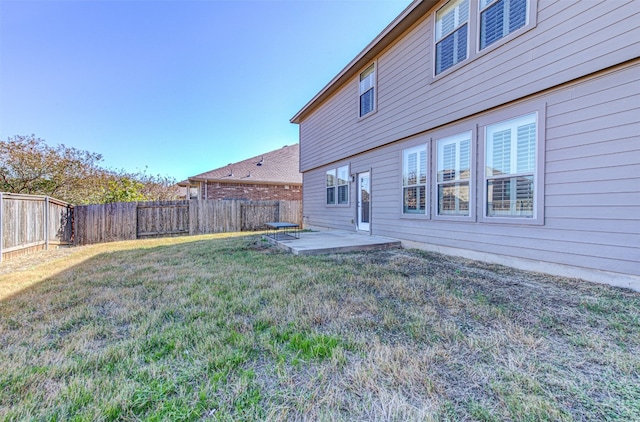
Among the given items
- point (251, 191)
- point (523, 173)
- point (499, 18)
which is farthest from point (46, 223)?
point (499, 18)

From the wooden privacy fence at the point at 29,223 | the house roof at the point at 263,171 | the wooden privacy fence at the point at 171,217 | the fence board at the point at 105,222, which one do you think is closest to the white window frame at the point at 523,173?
the wooden privacy fence at the point at 29,223

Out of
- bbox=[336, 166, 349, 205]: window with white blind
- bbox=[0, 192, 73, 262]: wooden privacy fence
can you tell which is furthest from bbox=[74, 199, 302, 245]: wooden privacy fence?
bbox=[336, 166, 349, 205]: window with white blind

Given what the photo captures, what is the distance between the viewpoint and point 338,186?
30.9ft

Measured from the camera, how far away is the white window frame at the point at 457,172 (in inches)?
192

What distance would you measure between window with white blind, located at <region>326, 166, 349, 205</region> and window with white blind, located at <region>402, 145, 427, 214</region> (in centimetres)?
262

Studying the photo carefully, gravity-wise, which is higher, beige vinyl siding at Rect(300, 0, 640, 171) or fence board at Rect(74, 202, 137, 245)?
beige vinyl siding at Rect(300, 0, 640, 171)

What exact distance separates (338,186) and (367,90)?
3148mm

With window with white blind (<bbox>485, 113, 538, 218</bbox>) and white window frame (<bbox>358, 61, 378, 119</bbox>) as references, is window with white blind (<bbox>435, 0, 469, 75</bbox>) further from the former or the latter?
white window frame (<bbox>358, 61, 378, 119</bbox>)

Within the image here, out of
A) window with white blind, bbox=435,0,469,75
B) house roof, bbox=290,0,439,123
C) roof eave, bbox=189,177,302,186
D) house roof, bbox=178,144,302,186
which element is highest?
house roof, bbox=290,0,439,123

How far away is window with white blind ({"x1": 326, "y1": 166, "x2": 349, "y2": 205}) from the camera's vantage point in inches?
352

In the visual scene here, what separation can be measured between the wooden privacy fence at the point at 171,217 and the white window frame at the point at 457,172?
29.3 feet

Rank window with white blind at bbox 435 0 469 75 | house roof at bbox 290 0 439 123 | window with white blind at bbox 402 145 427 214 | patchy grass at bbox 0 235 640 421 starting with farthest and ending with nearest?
1. window with white blind at bbox 402 145 427 214
2. house roof at bbox 290 0 439 123
3. window with white blind at bbox 435 0 469 75
4. patchy grass at bbox 0 235 640 421

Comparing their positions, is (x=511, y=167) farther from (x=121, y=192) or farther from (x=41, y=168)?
(x=41, y=168)

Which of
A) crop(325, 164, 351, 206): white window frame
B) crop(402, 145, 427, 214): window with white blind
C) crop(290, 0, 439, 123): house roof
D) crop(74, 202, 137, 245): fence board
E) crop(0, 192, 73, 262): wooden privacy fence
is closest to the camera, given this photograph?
crop(290, 0, 439, 123): house roof
